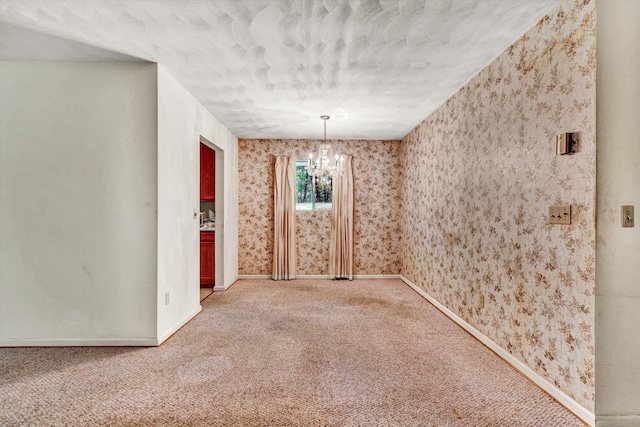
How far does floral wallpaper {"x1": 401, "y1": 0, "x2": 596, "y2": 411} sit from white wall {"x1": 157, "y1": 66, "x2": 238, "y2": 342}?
294 cm

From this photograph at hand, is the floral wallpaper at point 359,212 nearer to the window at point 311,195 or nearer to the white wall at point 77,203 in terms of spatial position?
the window at point 311,195

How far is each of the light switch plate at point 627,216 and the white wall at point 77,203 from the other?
10.7 feet

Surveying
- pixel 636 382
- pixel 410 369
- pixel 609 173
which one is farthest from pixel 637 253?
pixel 410 369

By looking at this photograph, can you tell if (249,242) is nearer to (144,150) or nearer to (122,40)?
(144,150)

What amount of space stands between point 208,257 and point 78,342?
2.27 metres

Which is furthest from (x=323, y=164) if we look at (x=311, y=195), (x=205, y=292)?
(x=205, y=292)

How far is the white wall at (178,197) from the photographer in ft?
9.26

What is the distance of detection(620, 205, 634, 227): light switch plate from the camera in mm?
1532

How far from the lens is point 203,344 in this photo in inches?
108

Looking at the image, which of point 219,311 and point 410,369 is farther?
point 219,311

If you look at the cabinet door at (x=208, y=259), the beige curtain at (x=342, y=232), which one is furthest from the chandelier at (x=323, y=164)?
the cabinet door at (x=208, y=259)

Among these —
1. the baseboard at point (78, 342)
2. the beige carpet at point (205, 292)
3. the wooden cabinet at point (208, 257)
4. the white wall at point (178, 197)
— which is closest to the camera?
the baseboard at point (78, 342)

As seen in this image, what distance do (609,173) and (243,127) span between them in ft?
14.1

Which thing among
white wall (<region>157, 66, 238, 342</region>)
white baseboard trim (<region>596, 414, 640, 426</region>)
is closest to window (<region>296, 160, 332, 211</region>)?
white wall (<region>157, 66, 238, 342</region>)
